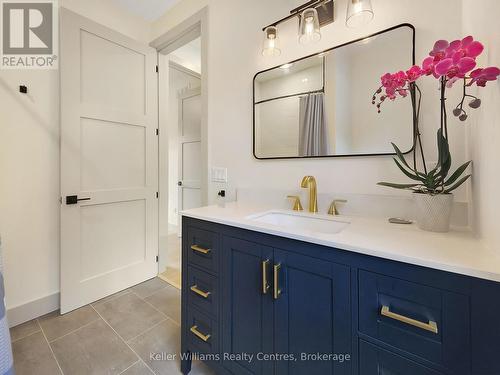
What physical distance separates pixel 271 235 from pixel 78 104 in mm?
1959

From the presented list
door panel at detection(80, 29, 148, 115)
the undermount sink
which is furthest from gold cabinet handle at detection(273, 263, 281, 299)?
door panel at detection(80, 29, 148, 115)

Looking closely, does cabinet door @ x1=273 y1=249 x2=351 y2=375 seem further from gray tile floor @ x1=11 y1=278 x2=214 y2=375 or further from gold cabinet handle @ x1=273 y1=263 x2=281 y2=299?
gray tile floor @ x1=11 y1=278 x2=214 y2=375

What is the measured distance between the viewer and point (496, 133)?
2.15 feet

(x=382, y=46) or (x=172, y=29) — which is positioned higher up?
(x=172, y=29)

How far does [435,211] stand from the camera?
0.88 meters

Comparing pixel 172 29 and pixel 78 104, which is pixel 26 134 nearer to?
pixel 78 104

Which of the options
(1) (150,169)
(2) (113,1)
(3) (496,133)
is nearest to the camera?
(3) (496,133)

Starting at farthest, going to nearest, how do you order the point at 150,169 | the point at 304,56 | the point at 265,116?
the point at 150,169
the point at 265,116
the point at 304,56

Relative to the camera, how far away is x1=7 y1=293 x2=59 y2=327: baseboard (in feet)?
5.39

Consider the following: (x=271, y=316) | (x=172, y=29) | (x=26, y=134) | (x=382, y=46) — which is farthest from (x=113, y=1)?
(x=271, y=316)

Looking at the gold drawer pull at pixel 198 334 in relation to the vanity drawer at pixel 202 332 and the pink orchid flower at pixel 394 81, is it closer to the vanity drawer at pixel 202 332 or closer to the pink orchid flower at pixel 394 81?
the vanity drawer at pixel 202 332

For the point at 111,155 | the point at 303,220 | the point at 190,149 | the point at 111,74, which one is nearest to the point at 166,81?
the point at 111,74

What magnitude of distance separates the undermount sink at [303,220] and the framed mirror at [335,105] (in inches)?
14.8

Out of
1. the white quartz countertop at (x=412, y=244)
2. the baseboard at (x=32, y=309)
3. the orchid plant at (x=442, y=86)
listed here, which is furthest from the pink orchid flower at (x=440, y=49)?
the baseboard at (x=32, y=309)
